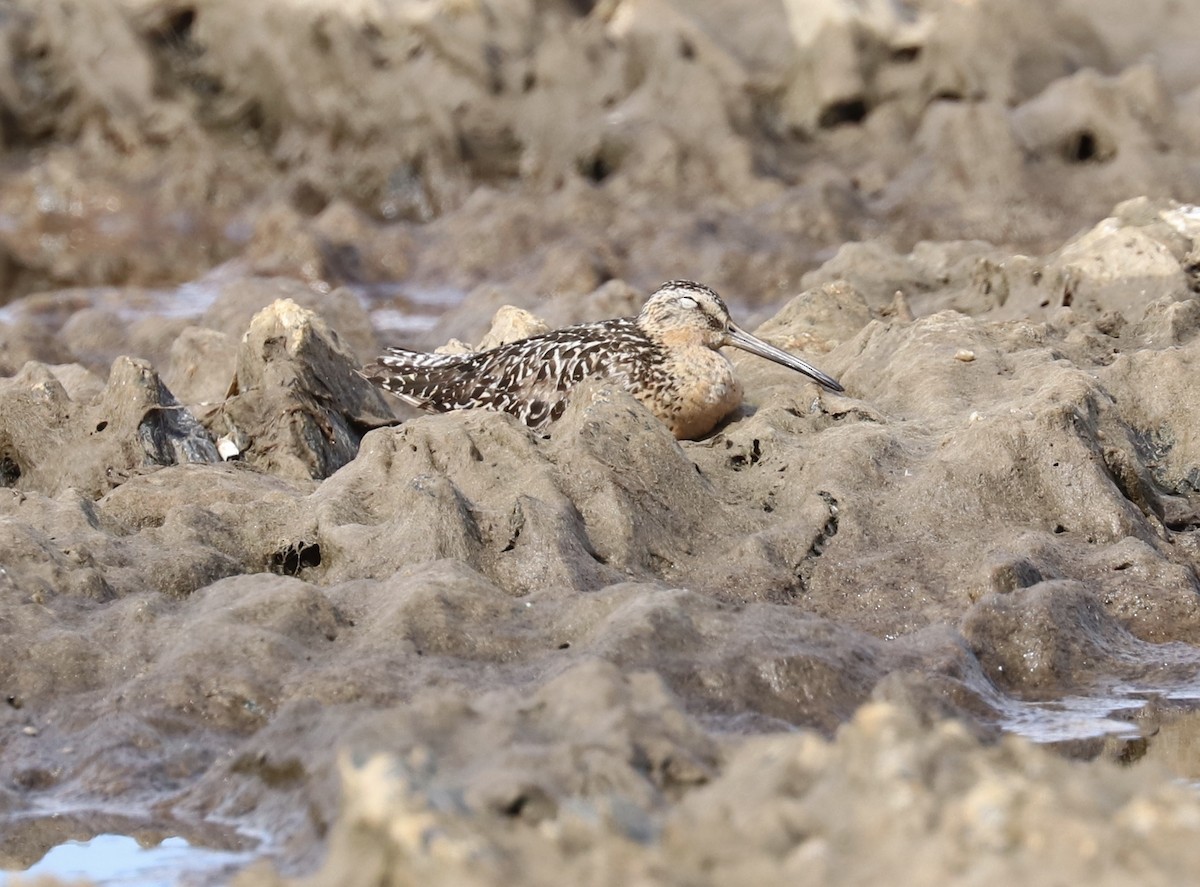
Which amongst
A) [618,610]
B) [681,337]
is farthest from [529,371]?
[618,610]

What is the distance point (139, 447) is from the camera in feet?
26.5

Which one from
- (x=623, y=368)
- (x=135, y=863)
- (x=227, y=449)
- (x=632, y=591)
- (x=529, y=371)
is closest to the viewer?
(x=135, y=863)

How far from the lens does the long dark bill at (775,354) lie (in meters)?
8.71

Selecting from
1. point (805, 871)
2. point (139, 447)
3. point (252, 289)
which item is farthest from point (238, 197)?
point (805, 871)

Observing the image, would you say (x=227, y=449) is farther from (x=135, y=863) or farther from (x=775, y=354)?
(x=135, y=863)

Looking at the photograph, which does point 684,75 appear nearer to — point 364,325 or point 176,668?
point 364,325

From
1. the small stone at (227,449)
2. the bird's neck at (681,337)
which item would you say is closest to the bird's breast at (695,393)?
the bird's neck at (681,337)

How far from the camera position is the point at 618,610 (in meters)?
5.63

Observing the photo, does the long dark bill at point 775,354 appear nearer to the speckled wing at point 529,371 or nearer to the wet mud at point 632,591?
the wet mud at point 632,591

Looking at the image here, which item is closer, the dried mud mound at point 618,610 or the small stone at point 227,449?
the dried mud mound at point 618,610

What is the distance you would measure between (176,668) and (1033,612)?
2824mm

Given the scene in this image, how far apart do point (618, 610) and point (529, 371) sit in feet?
12.6

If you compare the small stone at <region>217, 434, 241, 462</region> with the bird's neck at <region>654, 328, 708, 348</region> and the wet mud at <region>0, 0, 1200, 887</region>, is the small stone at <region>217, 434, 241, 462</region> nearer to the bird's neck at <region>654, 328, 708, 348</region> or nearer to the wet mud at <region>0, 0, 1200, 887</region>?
the wet mud at <region>0, 0, 1200, 887</region>

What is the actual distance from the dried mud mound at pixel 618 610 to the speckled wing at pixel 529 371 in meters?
0.47
